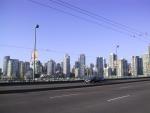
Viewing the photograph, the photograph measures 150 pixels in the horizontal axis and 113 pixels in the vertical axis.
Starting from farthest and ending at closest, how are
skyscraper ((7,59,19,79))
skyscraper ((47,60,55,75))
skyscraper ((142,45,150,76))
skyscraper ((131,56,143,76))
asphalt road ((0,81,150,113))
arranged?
skyscraper ((47,60,55,75))
skyscraper ((131,56,143,76))
skyscraper ((142,45,150,76))
skyscraper ((7,59,19,79))
asphalt road ((0,81,150,113))

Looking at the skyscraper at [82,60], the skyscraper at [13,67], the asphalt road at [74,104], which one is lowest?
the asphalt road at [74,104]

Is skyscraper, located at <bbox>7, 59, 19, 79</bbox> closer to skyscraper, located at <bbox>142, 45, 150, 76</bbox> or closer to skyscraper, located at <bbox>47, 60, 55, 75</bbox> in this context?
skyscraper, located at <bbox>47, 60, 55, 75</bbox>

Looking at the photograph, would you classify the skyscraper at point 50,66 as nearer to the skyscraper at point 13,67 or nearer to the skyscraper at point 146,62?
the skyscraper at point 13,67

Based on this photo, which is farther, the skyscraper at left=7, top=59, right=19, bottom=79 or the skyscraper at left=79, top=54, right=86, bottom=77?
the skyscraper at left=79, top=54, right=86, bottom=77

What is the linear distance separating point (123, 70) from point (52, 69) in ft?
96.0

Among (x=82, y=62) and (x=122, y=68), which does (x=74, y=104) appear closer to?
(x=82, y=62)

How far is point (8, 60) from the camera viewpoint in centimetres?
9956

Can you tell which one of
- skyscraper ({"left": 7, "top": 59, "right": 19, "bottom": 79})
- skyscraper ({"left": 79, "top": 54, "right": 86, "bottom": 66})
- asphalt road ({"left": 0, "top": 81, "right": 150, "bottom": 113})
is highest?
skyscraper ({"left": 79, "top": 54, "right": 86, "bottom": 66})

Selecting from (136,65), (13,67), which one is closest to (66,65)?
(13,67)

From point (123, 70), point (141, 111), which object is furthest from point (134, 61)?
point (141, 111)

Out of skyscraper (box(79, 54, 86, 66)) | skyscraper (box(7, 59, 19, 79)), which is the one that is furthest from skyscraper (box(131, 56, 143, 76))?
skyscraper (box(7, 59, 19, 79))

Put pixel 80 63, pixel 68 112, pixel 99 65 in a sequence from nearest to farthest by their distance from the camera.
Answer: pixel 68 112, pixel 80 63, pixel 99 65

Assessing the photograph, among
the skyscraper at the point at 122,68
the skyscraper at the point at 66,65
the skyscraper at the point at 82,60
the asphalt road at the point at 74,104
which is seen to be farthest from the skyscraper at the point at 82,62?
the asphalt road at the point at 74,104

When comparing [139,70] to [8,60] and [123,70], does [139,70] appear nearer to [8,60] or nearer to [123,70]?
[123,70]
